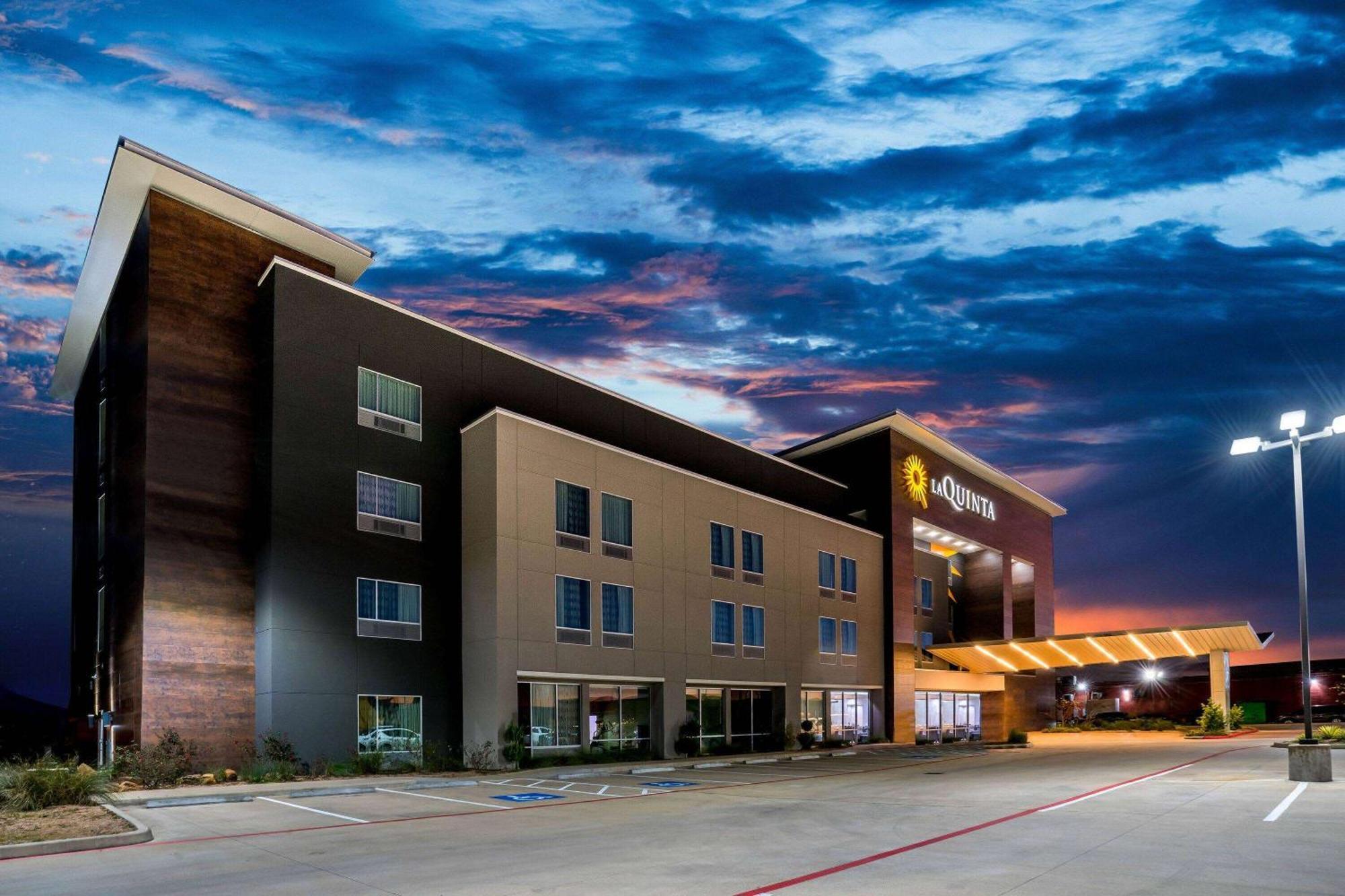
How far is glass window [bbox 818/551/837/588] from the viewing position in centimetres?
4700

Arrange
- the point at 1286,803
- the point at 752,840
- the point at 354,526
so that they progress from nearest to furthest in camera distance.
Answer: the point at 752,840 < the point at 1286,803 < the point at 354,526

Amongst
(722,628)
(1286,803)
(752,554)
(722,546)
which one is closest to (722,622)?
(722,628)

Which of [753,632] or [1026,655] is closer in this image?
[753,632]

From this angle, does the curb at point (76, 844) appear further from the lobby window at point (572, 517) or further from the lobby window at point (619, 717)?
the lobby window at point (619, 717)

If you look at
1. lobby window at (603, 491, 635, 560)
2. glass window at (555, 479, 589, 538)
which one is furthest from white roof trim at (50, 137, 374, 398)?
lobby window at (603, 491, 635, 560)

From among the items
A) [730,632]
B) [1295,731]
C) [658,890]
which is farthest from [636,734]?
[1295,731]

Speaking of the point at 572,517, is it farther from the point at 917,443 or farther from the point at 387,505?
the point at 917,443

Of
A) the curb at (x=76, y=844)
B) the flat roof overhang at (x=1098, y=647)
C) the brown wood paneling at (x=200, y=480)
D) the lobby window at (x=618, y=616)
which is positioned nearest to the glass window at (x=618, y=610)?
the lobby window at (x=618, y=616)

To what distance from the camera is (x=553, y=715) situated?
3328 centimetres

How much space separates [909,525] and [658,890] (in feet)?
143

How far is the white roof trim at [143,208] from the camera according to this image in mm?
29719

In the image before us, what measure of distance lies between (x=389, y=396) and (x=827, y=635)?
2336 centimetres

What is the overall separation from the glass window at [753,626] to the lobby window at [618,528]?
7330mm

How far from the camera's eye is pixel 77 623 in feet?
132
